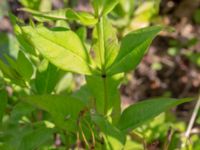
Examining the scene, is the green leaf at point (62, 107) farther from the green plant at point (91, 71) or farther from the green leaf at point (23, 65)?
the green leaf at point (23, 65)

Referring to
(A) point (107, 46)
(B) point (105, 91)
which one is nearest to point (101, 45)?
(A) point (107, 46)

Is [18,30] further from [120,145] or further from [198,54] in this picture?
[198,54]

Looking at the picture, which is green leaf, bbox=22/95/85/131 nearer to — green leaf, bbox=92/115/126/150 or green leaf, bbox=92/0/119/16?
green leaf, bbox=92/115/126/150

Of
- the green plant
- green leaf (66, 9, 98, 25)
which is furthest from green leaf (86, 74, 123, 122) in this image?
green leaf (66, 9, 98, 25)

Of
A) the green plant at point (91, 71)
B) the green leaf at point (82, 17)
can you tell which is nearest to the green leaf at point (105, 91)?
the green plant at point (91, 71)

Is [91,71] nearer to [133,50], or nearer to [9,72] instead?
[133,50]

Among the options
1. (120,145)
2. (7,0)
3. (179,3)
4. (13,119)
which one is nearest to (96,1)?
(120,145)

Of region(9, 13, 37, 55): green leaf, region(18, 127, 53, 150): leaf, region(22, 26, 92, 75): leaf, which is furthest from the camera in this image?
region(18, 127, 53, 150): leaf

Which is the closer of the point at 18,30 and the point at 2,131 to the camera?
the point at 18,30
